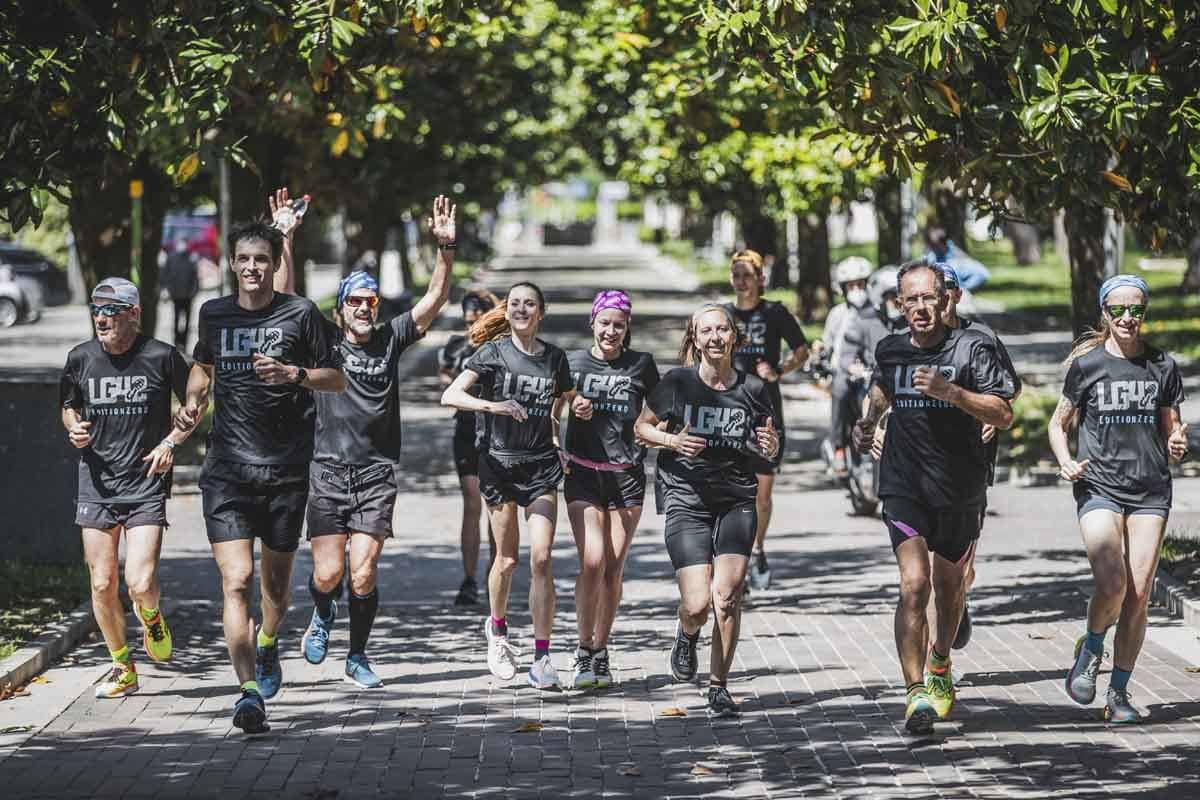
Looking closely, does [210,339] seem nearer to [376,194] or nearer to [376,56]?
[376,56]

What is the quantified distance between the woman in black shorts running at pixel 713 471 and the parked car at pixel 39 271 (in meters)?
36.4

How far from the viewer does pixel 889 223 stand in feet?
98.9

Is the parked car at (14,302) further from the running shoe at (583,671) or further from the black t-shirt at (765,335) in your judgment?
the running shoe at (583,671)

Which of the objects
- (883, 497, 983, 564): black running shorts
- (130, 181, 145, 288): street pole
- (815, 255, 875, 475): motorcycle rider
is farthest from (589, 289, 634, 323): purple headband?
(130, 181, 145, 288): street pole

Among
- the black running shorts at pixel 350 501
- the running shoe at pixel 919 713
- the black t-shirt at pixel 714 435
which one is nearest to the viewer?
the running shoe at pixel 919 713

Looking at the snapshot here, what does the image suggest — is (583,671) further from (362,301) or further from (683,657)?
(362,301)

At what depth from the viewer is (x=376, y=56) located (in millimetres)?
12414

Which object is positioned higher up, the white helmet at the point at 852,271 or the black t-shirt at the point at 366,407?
the white helmet at the point at 852,271

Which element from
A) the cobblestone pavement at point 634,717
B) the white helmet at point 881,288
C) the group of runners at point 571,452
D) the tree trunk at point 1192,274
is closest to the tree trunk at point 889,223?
the tree trunk at point 1192,274

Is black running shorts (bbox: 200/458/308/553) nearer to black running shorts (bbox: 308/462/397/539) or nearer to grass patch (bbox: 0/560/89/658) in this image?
black running shorts (bbox: 308/462/397/539)

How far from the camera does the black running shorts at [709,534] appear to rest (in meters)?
8.70

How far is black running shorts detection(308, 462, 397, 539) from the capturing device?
9031 millimetres

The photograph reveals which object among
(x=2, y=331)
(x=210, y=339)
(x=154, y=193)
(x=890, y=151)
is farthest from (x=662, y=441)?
(x=2, y=331)

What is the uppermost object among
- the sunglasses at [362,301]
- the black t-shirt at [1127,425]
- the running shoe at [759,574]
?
the sunglasses at [362,301]
